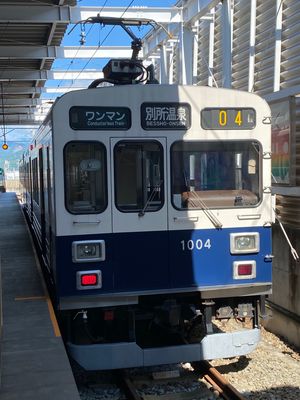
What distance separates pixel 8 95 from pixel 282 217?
20.7 m

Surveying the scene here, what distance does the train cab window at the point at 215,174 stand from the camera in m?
5.59

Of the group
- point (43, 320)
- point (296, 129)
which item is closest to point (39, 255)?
point (43, 320)

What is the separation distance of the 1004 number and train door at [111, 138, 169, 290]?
0.18 meters

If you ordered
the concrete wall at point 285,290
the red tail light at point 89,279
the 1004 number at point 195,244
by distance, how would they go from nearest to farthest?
1. the red tail light at point 89,279
2. the 1004 number at point 195,244
3. the concrete wall at point 285,290

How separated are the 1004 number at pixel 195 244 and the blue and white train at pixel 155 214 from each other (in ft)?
0.03

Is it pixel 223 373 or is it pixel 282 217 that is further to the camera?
Result: pixel 282 217

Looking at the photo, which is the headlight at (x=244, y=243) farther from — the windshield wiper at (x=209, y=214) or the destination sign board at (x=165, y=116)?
the destination sign board at (x=165, y=116)

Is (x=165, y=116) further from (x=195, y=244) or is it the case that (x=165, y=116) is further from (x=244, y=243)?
(x=244, y=243)

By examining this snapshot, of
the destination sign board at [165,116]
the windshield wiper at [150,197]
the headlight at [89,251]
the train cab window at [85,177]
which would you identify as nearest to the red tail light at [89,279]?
the headlight at [89,251]

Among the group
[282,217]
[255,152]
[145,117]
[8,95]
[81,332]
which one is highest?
[8,95]

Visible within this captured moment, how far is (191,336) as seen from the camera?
256 inches

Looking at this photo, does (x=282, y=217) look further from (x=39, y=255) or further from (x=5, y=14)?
(x=5, y=14)

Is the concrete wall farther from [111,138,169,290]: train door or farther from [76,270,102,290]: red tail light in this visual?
[76,270,102,290]: red tail light

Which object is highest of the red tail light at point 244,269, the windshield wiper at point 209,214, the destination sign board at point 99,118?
the destination sign board at point 99,118
